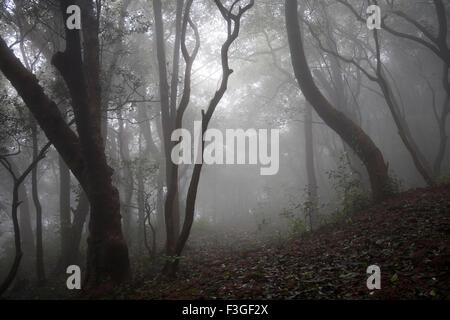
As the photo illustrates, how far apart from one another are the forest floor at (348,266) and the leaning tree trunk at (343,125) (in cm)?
157

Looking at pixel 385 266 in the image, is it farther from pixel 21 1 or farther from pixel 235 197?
pixel 235 197

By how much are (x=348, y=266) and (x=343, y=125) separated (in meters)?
6.54

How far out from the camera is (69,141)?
7.60 meters

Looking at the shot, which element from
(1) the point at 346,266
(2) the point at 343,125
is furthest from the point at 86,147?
(2) the point at 343,125

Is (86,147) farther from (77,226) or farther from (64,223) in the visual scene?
(64,223)

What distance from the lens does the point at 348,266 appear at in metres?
5.69

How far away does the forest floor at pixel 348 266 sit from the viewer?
15.3 feet

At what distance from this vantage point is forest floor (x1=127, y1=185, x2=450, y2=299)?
4.68m

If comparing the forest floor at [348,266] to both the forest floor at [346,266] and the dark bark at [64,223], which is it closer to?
the forest floor at [346,266]

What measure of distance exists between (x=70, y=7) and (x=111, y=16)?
6550 millimetres
